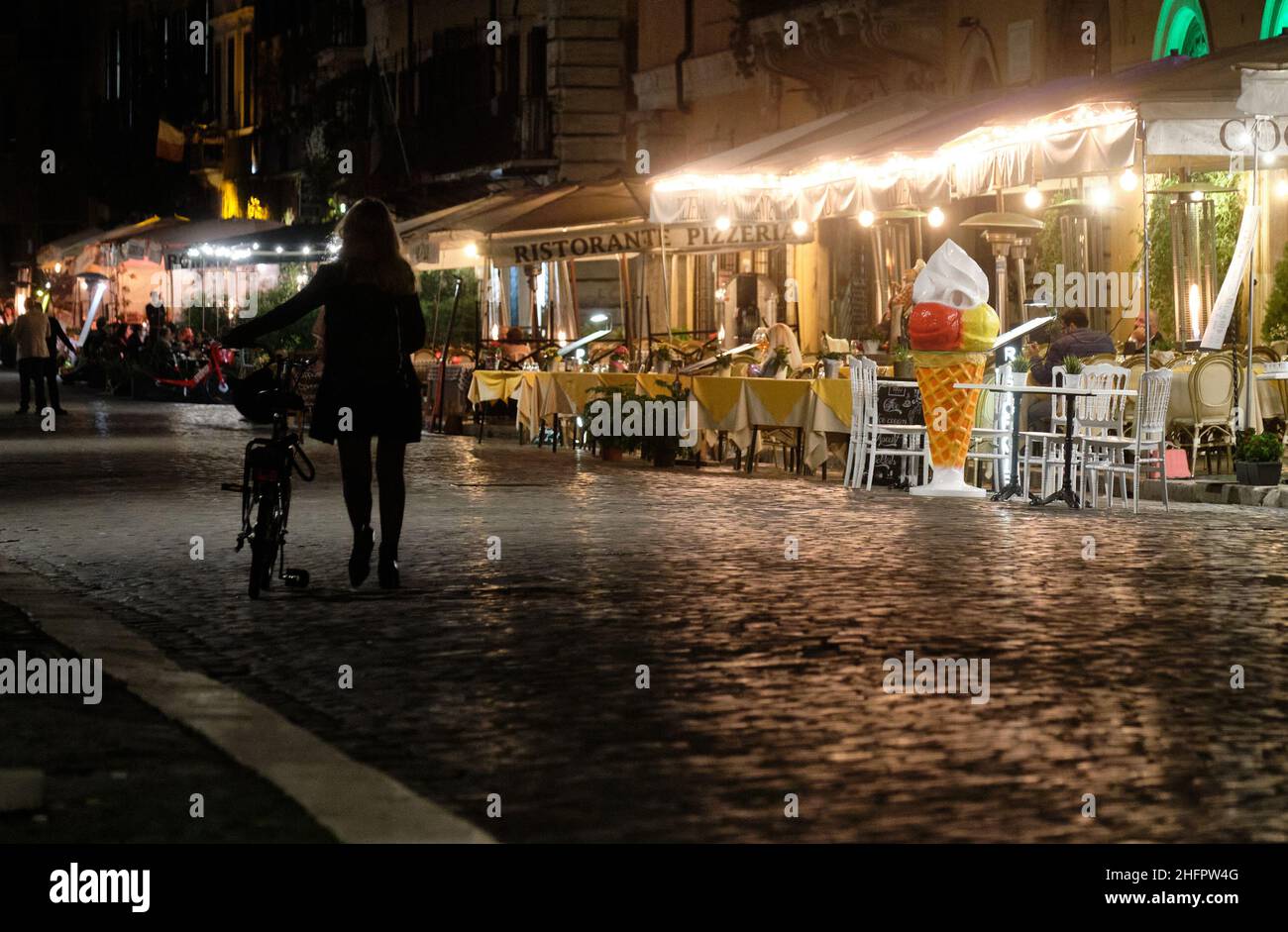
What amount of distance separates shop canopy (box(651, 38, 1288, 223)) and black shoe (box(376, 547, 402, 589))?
7550 mm

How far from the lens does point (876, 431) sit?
18.2 m

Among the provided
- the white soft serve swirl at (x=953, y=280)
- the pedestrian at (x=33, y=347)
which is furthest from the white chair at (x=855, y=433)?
the pedestrian at (x=33, y=347)

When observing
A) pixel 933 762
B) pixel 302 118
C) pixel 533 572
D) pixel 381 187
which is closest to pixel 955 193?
pixel 533 572

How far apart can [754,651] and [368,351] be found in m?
2.79

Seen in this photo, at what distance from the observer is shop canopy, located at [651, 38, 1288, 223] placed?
659 inches

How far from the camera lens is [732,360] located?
22484 mm

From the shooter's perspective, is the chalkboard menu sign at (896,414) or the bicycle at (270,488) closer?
the bicycle at (270,488)

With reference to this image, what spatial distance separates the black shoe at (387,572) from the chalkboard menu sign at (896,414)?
7925 millimetres

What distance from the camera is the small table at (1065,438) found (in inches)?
645

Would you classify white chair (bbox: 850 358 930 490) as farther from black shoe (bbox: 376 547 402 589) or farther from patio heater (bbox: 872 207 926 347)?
patio heater (bbox: 872 207 926 347)

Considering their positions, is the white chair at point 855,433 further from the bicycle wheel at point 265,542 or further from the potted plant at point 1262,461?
the bicycle wheel at point 265,542

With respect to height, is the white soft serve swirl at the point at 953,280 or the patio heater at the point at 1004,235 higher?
the patio heater at the point at 1004,235

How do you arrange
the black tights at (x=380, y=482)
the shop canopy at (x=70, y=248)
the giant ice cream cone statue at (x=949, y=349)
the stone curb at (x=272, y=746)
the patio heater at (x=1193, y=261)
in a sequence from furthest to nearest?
the shop canopy at (x=70, y=248), the patio heater at (x=1193, y=261), the giant ice cream cone statue at (x=949, y=349), the black tights at (x=380, y=482), the stone curb at (x=272, y=746)

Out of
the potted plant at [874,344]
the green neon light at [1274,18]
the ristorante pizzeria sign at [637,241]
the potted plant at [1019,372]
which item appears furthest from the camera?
the ristorante pizzeria sign at [637,241]
